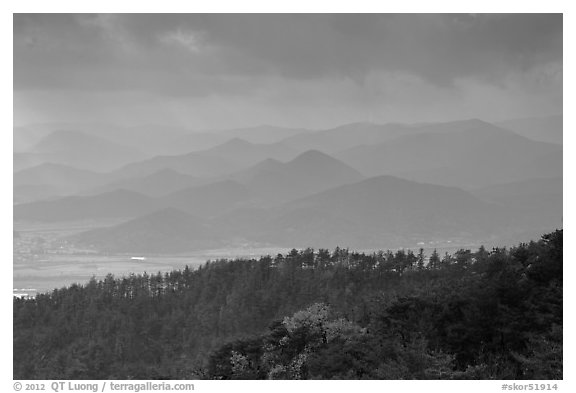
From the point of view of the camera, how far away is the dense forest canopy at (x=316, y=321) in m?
22.8

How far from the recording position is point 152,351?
6225 centimetres

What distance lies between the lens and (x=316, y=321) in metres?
26.7

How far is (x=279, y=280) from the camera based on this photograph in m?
69.4

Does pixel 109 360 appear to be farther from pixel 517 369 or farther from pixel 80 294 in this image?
pixel 517 369

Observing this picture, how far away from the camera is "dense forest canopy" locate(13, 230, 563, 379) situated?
74.9 ft
